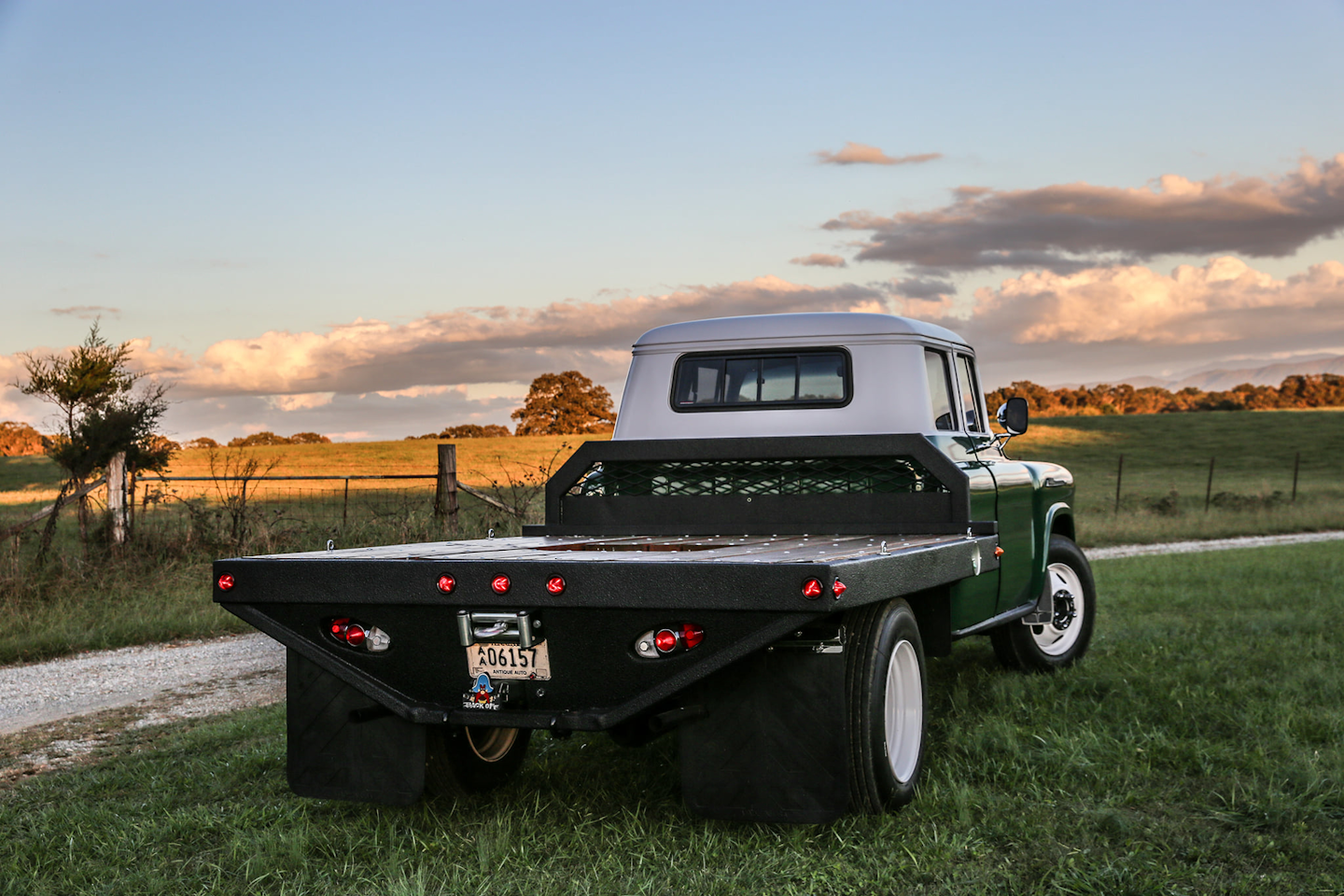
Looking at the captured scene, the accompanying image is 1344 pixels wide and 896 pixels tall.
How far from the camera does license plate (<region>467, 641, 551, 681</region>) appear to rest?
157 inches

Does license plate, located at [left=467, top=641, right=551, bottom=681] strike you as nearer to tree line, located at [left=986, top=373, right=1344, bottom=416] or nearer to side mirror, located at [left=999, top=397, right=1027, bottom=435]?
side mirror, located at [left=999, top=397, right=1027, bottom=435]

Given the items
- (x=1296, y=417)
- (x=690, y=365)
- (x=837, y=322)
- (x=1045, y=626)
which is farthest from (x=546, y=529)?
(x=1296, y=417)

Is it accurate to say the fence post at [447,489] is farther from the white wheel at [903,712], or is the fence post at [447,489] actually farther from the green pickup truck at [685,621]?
the white wheel at [903,712]

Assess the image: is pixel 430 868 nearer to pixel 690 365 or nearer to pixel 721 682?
pixel 721 682

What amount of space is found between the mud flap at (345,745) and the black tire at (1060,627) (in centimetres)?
390

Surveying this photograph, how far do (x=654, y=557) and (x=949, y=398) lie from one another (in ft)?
10.7

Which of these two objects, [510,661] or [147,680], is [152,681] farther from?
[510,661]

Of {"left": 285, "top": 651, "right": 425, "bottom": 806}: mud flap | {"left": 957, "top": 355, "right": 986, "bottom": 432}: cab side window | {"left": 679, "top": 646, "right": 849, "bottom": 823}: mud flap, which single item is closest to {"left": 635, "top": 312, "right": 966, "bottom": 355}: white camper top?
{"left": 957, "top": 355, "right": 986, "bottom": 432}: cab side window

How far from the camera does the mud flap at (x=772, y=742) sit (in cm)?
392

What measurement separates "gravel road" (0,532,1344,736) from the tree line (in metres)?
72.5

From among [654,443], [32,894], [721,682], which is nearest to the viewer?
[32,894]

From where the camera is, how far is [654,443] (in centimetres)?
573

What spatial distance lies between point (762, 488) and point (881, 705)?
5.68 ft

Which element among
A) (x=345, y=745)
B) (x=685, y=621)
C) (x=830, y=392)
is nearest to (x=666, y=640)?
(x=685, y=621)
